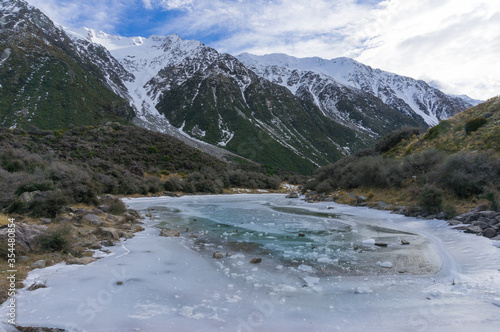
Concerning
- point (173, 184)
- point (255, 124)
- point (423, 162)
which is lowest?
point (173, 184)

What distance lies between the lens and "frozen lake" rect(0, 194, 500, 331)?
502 centimetres

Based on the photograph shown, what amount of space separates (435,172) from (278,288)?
1888 cm

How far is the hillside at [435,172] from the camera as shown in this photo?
16531mm

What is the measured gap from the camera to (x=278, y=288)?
6.83 meters

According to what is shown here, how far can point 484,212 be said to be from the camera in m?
13.1

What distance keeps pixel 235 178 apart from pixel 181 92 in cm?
14748

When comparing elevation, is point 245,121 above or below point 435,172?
above

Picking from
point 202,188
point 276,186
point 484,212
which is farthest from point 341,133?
point 484,212

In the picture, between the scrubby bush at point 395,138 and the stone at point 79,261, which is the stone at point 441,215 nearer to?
the stone at point 79,261

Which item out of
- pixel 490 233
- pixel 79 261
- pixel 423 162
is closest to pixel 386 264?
pixel 490 233

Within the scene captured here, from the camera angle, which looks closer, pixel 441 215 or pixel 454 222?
pixel 454 222

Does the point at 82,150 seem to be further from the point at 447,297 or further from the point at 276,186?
the point at 447,297

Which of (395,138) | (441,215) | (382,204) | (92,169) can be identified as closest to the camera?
(441,215)

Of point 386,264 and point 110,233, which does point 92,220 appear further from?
point 386,264
